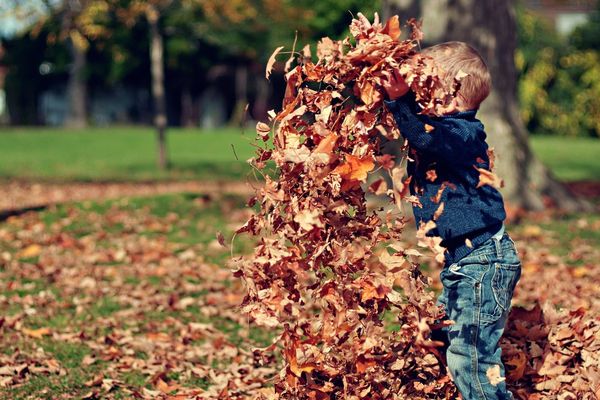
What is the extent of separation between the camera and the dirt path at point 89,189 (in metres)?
13.2

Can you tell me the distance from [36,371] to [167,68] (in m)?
44.1

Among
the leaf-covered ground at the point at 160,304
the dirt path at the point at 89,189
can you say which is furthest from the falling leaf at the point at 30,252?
the dirt path at the point at 89,189

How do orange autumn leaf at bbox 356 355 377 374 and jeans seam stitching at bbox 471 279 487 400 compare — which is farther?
orange autumn leaf at bbox 356 355 377 374

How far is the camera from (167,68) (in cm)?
4797

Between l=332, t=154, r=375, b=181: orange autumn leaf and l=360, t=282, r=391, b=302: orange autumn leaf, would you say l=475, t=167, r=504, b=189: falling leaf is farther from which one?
l=360, t=282, r=391, b=302: orange autumn leaf

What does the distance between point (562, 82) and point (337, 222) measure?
33300mm

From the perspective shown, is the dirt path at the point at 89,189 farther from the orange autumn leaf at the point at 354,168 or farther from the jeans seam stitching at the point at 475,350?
the jeans seam stitching at the point at 475,350

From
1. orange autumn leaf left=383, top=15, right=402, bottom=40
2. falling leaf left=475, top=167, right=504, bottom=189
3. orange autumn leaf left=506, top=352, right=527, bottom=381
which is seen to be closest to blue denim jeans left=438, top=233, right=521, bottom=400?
falling leaf left=475, top=167, right=504, bottom=189

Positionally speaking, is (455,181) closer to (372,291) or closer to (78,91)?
(372,291)

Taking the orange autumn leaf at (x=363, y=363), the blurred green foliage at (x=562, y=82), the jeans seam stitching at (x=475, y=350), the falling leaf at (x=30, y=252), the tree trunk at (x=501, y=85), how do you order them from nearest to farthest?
1. the jeans seam stitching at (x=475, y=350)
2. the orange autumn leaf at (x=363, y=363)
3. the falling leaf at (x=30, y=252)
4. the tree trunk at (x=501, y=85)
5. the blurred green foliage at (x=562, y=82)

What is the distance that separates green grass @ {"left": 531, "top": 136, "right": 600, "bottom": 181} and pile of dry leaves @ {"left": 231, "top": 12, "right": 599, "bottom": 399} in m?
13.7

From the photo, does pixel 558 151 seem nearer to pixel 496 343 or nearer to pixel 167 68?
pixel 496 343

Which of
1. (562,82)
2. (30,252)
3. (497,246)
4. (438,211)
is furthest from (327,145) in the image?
(562,82)

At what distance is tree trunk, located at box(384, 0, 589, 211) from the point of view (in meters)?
10.0
